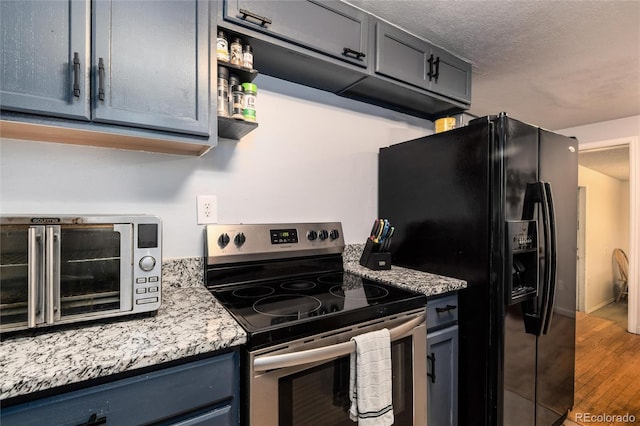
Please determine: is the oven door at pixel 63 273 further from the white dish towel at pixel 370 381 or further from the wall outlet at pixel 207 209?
the white dish towel at pixel 370 381

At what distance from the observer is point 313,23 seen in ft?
4.52

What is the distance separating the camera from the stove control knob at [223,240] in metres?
1.44

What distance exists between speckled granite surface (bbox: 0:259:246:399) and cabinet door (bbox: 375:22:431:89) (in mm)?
1392

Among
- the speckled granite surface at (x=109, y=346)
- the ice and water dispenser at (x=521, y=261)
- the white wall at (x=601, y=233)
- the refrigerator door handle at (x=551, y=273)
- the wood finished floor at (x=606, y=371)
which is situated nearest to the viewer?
the speckled granite surface at (x=109, y=346)

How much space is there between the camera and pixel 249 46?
1.30m

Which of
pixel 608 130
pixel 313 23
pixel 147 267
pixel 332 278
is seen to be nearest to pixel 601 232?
pixel 608 130

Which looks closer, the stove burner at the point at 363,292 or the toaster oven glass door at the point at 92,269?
the toaster oven glass door at the point at 92,269

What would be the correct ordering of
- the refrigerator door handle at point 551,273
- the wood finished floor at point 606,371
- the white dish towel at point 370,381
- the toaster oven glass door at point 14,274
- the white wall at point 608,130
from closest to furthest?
the toaster oven glass door at point 14,274, the white dish towel at point 370,381, the refrigerator door handle at point 551,273, the wood finished floor at point 606,371, the white wall at point 608,130

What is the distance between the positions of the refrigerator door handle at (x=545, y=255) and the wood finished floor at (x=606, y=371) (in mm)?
954

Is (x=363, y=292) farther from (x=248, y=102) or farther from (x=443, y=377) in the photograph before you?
(x=248, y=102)

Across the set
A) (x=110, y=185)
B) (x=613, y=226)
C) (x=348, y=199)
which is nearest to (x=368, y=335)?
(x=348, y=199)

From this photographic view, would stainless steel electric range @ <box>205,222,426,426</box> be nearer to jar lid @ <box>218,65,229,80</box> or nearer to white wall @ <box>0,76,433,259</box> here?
white wall @ <box>0,76,433,259</box>

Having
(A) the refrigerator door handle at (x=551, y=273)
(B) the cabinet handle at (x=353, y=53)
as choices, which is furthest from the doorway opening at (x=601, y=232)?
(B) the cabinet handle at (x=353, y=53)

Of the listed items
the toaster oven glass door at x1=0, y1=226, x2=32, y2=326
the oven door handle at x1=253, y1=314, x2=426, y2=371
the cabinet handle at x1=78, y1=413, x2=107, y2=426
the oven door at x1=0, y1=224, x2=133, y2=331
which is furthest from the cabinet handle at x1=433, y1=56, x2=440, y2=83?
the cabinet handle at x1=78, y1=413, x2=107, y2=426
